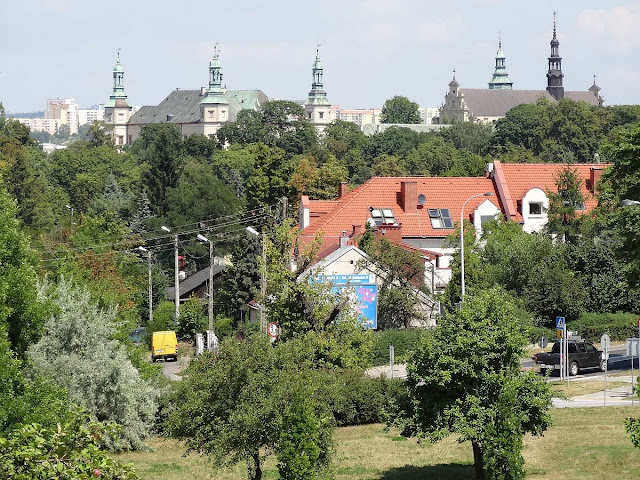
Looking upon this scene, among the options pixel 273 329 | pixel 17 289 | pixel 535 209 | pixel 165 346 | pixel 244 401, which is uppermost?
pixel 535 209

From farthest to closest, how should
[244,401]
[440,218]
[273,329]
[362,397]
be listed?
[440,218]
[273,329]
[362,397]
[244,401]

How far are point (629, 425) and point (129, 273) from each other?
197 ft

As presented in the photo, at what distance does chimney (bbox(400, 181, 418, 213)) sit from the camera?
7138 centimetres

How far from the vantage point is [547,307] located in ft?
181

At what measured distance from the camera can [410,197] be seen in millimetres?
71375

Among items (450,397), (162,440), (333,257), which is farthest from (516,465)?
(333,257)

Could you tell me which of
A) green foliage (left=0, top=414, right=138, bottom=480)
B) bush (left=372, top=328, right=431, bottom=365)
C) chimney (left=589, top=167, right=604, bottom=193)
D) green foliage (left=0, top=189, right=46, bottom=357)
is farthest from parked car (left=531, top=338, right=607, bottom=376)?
green foliage (left=0, top=414, right=138, bottom=480)

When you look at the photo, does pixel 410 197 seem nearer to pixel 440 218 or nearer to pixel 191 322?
pixel 440 218

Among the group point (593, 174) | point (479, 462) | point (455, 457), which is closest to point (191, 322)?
point (593, 174)

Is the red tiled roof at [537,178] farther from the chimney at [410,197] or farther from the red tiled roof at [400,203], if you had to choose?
the chimney at [410,197]

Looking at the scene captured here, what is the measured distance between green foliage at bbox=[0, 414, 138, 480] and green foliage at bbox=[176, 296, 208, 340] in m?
52.4

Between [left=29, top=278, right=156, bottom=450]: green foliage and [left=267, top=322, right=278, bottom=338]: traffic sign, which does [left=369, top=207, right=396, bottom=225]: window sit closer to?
[left=267, top=322, right=278, bottom=338]: traffic sign

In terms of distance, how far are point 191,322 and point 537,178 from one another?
22.6 meters

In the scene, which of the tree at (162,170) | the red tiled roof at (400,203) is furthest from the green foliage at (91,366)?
the tree at (162,170)
